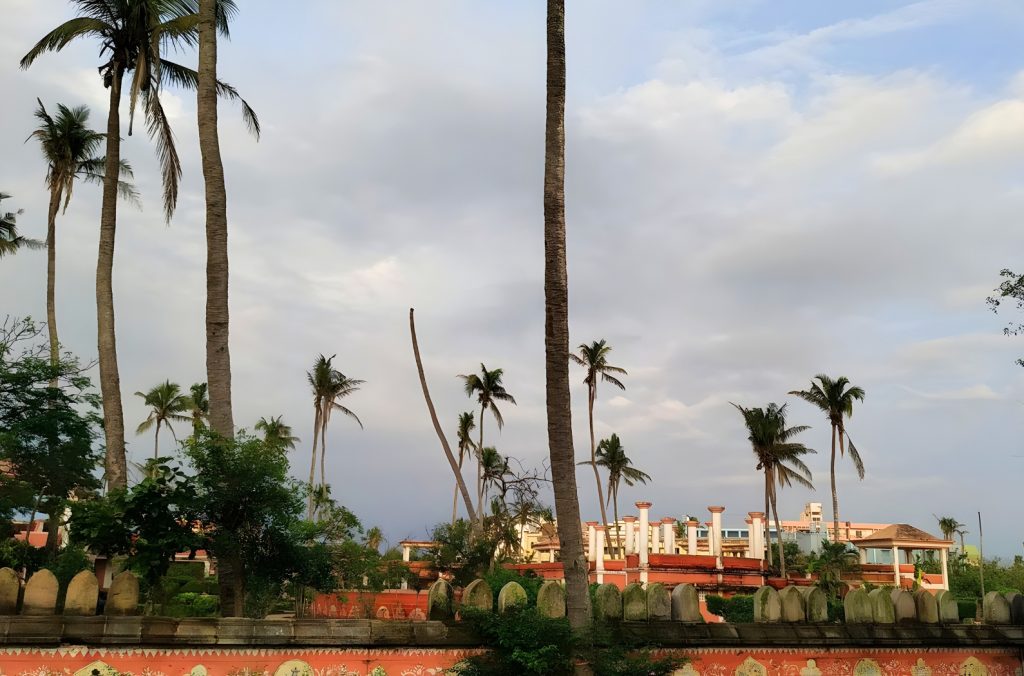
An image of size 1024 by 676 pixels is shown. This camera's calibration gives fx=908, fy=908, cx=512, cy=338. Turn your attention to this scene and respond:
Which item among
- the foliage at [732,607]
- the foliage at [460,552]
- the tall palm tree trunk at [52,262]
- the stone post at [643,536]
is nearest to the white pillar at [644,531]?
the stone post at [643,536]

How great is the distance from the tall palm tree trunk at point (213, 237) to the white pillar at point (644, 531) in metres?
30.7

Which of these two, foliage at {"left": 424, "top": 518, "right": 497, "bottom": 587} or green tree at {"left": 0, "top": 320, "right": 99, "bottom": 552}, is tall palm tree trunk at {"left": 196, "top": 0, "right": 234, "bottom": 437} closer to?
green tree at {"left": 0, "top": 320, "right": 99, "bottom": 552}

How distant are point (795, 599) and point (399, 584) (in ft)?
94.7

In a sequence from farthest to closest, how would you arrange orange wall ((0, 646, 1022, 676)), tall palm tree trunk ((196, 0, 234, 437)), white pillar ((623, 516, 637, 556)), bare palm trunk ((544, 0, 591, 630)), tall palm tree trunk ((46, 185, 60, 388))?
1. white pillar ((623, 516, 637, 556))
2. tall palm tree trunk ((46, 185, 60, 388))
3. tall palm tree trunk ((196, 0, 234, 437))
4. bare palm trunk ((544, 0, 591, 630))
5. orange wall ((0, 646, 1022, 676))

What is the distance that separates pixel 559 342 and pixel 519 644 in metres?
3.74

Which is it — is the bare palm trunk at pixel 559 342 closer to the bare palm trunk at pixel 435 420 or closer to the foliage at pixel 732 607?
the bare palm trunk at pixel 435 420

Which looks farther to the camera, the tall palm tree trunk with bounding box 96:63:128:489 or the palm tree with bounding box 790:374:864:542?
the palm tree with bounding box 790:374:864:542

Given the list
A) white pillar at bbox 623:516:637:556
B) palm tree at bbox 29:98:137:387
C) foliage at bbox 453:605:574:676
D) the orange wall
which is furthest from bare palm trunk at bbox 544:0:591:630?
white pillar at bbox 623:516:637:556

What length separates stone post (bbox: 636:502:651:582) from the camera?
41.2 meters

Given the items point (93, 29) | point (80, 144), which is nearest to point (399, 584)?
point (80, 144)

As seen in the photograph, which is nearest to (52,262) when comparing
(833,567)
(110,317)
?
(110,317)

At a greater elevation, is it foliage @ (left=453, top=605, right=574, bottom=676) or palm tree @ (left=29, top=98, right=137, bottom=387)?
palm tree @ (left=29, top=98, right=137, bottom=387)

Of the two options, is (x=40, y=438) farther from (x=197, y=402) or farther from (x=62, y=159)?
(x=197, y=402)

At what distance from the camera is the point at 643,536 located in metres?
43.4
